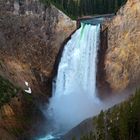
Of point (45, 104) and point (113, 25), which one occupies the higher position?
point (113, 25)

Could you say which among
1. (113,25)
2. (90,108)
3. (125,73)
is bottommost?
(90,108)

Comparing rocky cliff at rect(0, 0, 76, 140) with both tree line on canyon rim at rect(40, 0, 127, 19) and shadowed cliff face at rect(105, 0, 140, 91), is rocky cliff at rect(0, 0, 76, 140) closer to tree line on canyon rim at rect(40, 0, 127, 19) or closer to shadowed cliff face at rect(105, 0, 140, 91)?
shadowed cliff face at rect(105, 0, 140, 91)

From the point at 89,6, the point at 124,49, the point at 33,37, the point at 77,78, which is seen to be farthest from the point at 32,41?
the point at 89,6

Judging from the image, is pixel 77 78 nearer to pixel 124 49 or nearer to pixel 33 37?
pixel 33 37

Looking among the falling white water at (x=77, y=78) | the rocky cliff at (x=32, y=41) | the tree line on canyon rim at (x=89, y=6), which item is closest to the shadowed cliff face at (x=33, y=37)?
the rocky cliff at (x=32, y=41)

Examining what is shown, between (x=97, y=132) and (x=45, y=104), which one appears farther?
(x=45, y=104)

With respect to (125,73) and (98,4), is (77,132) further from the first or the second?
(98,4)

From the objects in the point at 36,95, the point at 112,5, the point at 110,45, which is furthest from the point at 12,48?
the point at 112,5

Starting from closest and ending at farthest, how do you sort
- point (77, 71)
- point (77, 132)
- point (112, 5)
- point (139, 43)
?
1. point (77, 132)
2. point (139, 43)
3. point (77, 71)
4. point (112, 5)
